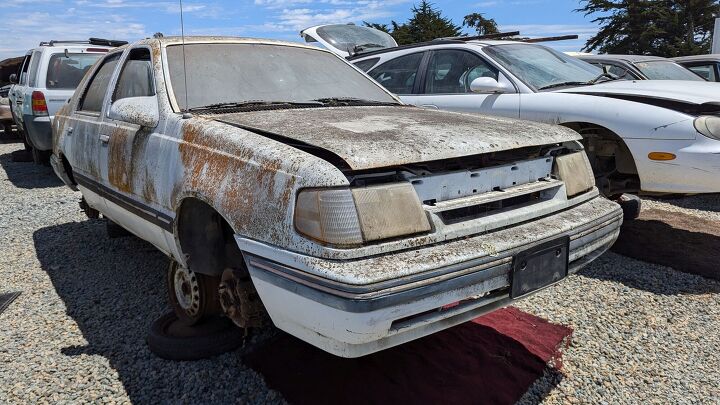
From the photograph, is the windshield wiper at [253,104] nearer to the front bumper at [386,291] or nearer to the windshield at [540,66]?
the front bumper at [386,291]

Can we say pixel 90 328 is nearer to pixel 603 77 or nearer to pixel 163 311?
pixel 163 311

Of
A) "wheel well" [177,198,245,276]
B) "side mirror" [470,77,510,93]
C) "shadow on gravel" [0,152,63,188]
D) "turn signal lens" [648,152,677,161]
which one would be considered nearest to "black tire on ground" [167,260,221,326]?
"wheel well" [177,198,245,276]

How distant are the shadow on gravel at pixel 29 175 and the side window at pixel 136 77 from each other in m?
4.62

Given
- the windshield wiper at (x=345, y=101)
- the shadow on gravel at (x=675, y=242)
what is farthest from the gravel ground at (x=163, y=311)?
the windshield wiper at (x=345, y=101)

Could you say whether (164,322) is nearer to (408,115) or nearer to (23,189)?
(408,115)

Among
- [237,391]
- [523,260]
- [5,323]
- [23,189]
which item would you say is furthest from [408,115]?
[23,189]

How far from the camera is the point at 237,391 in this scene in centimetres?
255

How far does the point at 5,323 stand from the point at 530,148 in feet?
10.3

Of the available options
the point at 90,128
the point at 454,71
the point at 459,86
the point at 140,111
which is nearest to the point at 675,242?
the point at 459,86

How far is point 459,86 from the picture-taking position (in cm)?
536

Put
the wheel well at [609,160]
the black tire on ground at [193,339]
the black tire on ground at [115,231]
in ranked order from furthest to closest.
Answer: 1. the black tire on ground at [115,231]
2. the wheel well at [609,160]
3. the black tire on ground at [193,339]

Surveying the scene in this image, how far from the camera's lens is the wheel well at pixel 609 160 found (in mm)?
4395

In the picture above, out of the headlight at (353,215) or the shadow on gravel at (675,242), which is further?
the shadow on gravel at (675,242)

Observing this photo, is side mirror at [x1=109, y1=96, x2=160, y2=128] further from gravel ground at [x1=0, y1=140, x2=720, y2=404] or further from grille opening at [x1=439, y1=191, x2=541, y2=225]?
grille opening at [x1=439, y1=191, x2=541, y2=225]
